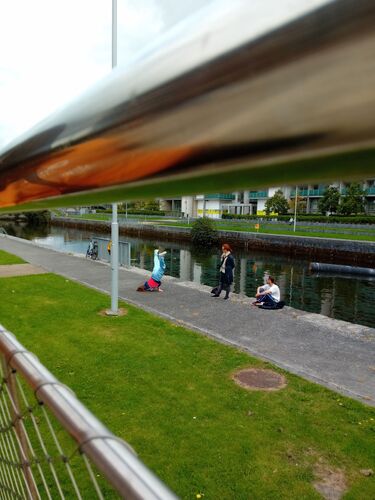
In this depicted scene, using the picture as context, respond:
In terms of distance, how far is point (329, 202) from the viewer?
48.4m

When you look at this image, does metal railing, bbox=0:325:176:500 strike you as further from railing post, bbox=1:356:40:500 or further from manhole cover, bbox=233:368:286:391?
manhole cover, bbox=233:368:286:391

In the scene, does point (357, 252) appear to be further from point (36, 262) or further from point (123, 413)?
point (123, 413)

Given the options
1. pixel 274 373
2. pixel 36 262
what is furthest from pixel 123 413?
pixel 36 262

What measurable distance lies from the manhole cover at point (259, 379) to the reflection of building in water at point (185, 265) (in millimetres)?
13859

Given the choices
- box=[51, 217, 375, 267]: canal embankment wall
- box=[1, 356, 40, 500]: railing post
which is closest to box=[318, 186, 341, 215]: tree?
box=[51, 217, 375, 267]: canal embankment wall

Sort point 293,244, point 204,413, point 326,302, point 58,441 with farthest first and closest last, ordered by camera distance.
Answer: point 293,244
point 326,302
point 204,413
point 58,441

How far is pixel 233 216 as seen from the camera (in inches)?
2158

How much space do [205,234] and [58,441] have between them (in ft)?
119

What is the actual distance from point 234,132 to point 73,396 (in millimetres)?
776

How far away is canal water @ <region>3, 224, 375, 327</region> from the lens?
1678 cm

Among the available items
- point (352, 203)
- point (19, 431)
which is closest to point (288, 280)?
point (19, 431)

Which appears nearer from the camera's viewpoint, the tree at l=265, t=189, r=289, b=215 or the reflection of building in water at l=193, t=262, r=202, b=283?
the reflection of building in water at l=193, t=262, r=202, b=283

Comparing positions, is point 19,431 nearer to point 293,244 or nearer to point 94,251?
point 94,251

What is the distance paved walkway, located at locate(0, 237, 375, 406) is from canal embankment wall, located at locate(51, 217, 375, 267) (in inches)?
751
